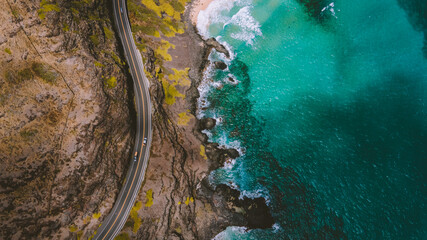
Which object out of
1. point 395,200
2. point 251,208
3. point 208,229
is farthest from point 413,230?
point 208,229

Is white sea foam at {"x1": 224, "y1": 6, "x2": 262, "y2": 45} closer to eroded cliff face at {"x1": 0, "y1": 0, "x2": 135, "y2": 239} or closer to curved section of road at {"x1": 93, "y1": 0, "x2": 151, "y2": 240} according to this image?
curved section of road at {"x1": 93, "y1": 0, "x2": 151, "y2": 240}

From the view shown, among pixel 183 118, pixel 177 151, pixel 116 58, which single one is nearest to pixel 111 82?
pixel 116 58

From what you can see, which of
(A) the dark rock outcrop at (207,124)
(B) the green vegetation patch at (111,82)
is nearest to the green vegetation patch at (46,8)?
(B) the green vegetation patch at (111,82)

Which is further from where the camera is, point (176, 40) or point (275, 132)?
point (176, 40)

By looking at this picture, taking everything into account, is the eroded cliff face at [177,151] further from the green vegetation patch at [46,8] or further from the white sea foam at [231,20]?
the green vegetation patch at [46,8]

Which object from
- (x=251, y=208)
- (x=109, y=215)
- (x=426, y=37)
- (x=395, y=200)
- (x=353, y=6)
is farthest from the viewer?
(x=353, y=6)

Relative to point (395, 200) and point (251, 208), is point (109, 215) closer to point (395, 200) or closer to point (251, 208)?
point (251, 208)

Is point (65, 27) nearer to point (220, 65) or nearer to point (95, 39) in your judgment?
point (95, 39)

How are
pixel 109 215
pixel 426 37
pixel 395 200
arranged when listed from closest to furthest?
pixel 109 215, pixel 395 200, pixel 426 37

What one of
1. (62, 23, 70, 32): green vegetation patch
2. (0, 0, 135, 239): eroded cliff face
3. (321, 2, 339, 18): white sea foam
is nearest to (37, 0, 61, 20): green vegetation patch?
(0, 0, 135, 239): eroded cliff face

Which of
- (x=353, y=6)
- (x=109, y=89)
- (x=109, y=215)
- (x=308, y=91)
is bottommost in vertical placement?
(x=109, y=215)
